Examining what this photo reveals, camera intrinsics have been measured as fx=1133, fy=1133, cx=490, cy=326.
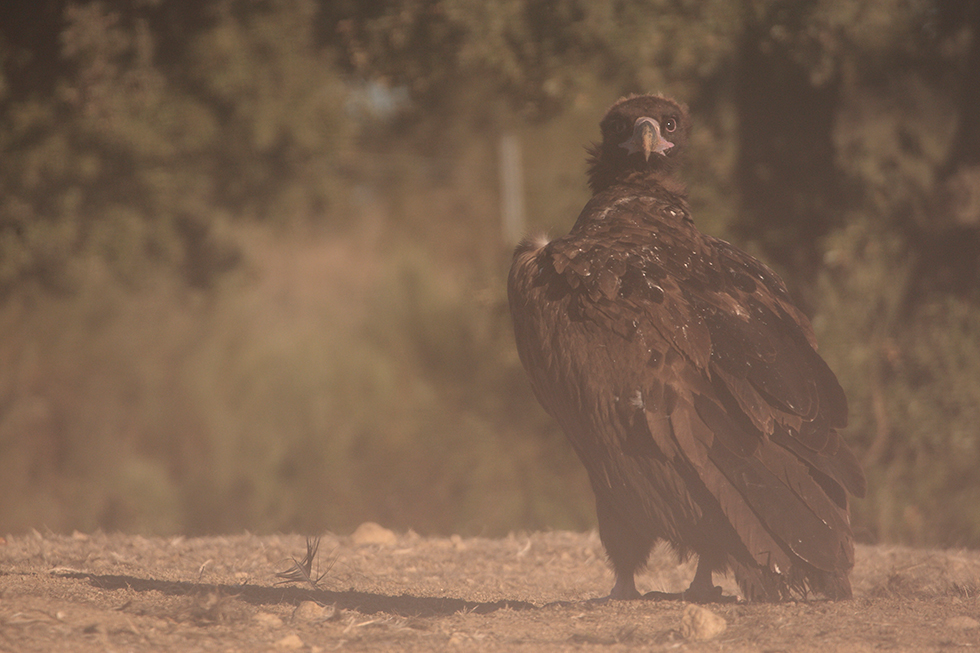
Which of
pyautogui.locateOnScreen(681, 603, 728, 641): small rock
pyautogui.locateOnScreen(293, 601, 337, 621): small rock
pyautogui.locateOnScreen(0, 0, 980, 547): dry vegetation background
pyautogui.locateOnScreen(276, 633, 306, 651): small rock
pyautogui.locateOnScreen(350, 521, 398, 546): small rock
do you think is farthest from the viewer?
pyautogui.locateOnScreen(0, 0, 980, 547): dry vegetation background

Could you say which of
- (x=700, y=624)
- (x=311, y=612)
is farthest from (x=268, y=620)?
(x=700, y=624)

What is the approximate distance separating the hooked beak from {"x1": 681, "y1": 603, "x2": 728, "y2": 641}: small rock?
2.09 m

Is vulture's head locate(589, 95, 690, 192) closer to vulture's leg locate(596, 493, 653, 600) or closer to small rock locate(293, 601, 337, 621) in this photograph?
vulture's leg locate(596, 493, 653, 600)

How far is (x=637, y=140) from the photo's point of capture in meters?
5.09

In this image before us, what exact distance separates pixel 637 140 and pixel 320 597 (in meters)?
2.41

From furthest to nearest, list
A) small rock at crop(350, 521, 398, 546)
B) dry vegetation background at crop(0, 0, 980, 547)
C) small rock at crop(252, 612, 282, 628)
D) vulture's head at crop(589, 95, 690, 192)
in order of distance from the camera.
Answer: dry vegetation background at crop(0, 0, 980, 547)
small rock at crop(350, 521, 398, 546)
vulture's head at crop(589, 95, 690, 192)
small rock at crop(252, 612, 282, 628)

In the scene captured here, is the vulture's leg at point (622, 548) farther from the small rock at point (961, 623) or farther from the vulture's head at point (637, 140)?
the vulture's head at point (637, 140)

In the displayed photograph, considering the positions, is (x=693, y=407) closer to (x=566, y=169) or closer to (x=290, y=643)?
(x=290, y=643)

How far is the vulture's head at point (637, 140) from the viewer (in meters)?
5.12

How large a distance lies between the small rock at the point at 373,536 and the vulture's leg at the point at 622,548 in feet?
6.36

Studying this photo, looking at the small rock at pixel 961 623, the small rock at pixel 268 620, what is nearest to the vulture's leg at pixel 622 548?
the small rock at pixel 961 623

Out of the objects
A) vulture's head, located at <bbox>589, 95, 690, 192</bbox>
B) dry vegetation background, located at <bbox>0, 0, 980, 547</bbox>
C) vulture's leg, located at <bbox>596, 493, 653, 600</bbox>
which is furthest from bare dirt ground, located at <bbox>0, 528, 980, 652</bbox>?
vulture's head, located at <bbox>589, 95, 690, 192</bbox>

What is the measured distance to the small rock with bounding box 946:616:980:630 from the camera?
376 centimetres

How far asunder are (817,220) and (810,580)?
5.83m
